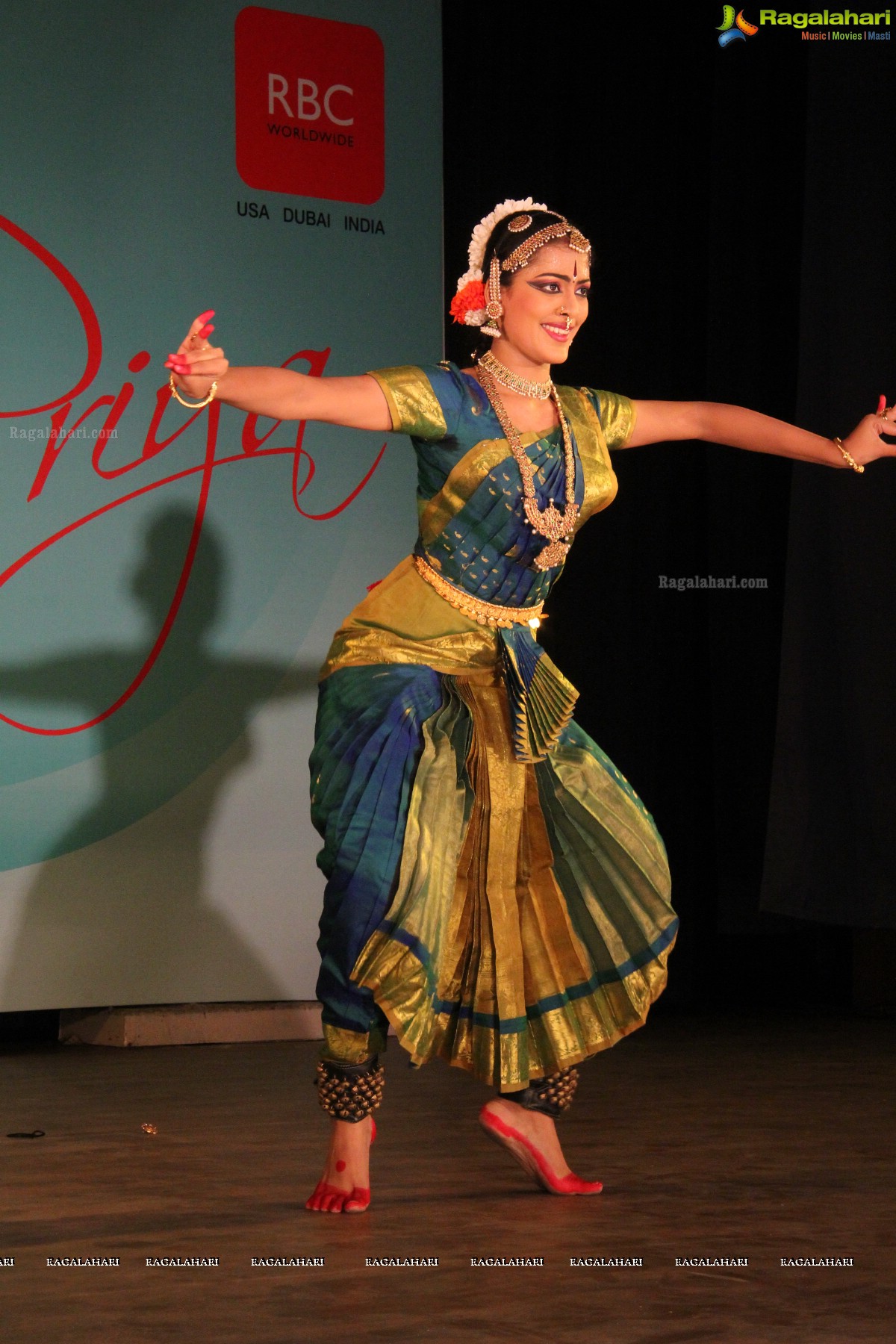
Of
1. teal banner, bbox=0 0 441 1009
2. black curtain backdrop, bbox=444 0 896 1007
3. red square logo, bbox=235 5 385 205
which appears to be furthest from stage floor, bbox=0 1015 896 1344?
red square logo, bbox=235 5 385 205

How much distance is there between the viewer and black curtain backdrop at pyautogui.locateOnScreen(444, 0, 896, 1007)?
4406 mm

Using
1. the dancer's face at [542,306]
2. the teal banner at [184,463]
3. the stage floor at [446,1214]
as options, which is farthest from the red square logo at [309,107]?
the stage floor at [446,1214]

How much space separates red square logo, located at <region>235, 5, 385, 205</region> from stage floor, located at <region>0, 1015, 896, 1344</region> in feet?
7.35

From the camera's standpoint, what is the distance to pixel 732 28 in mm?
4820

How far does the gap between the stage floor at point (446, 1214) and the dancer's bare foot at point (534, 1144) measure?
0.03m

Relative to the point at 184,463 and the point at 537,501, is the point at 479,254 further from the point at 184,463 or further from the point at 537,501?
the point at 184,463

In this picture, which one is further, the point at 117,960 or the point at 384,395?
the point at 117,960

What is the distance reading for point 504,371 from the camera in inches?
101

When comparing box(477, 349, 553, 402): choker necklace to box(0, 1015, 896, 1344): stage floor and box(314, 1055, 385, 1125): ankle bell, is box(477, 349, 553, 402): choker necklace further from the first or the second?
box(0, 1015, 896, 1344): stage floor

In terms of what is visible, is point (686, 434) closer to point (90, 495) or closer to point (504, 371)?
point (504, 371)

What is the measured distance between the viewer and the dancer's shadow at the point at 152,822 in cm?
388

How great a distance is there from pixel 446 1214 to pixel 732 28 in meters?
3.80

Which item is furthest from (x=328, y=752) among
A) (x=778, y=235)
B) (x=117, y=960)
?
(x=778, y=235)

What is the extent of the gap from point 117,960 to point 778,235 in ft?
9.43
